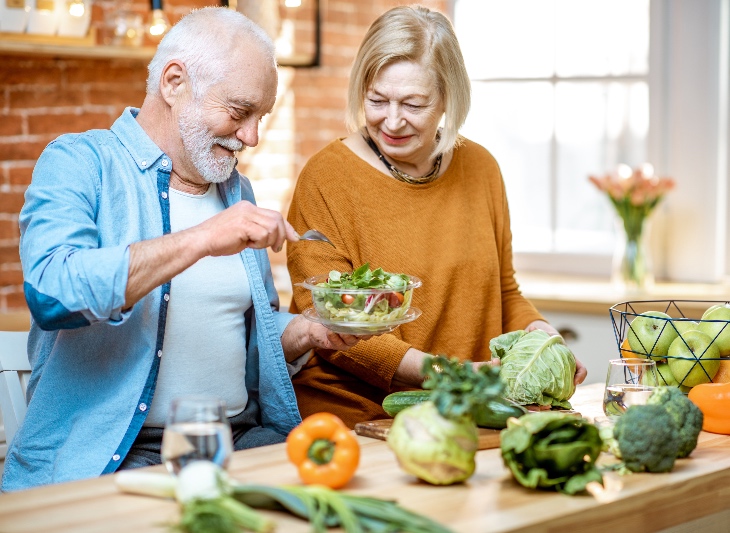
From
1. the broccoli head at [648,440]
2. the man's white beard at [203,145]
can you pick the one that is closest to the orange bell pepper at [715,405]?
the broccoli head at [648,440]

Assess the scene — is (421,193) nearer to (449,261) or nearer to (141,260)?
(449,261)

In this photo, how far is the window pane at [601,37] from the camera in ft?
13.4

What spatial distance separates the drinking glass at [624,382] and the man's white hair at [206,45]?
0.98 m

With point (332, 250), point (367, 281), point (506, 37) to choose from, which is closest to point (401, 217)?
point (332, 250)

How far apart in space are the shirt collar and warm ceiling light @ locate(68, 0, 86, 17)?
1252 millimetres

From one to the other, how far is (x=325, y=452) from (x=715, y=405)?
0.81 metres

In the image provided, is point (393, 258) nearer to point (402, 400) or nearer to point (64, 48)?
point (402, 400)

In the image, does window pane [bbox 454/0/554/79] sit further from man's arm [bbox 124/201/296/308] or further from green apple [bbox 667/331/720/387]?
man's arm [bbox 124/201/296/308]

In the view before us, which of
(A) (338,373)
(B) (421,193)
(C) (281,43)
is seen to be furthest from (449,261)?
(C) (281,43)

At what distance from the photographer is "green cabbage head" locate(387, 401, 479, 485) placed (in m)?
1.53

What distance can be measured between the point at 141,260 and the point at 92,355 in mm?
329

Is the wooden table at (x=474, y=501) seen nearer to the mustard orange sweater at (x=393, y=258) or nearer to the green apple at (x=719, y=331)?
the green apple at (x=719, y=331)

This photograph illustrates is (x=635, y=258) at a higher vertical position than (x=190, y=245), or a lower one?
lower

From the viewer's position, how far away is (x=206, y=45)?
214 cm
